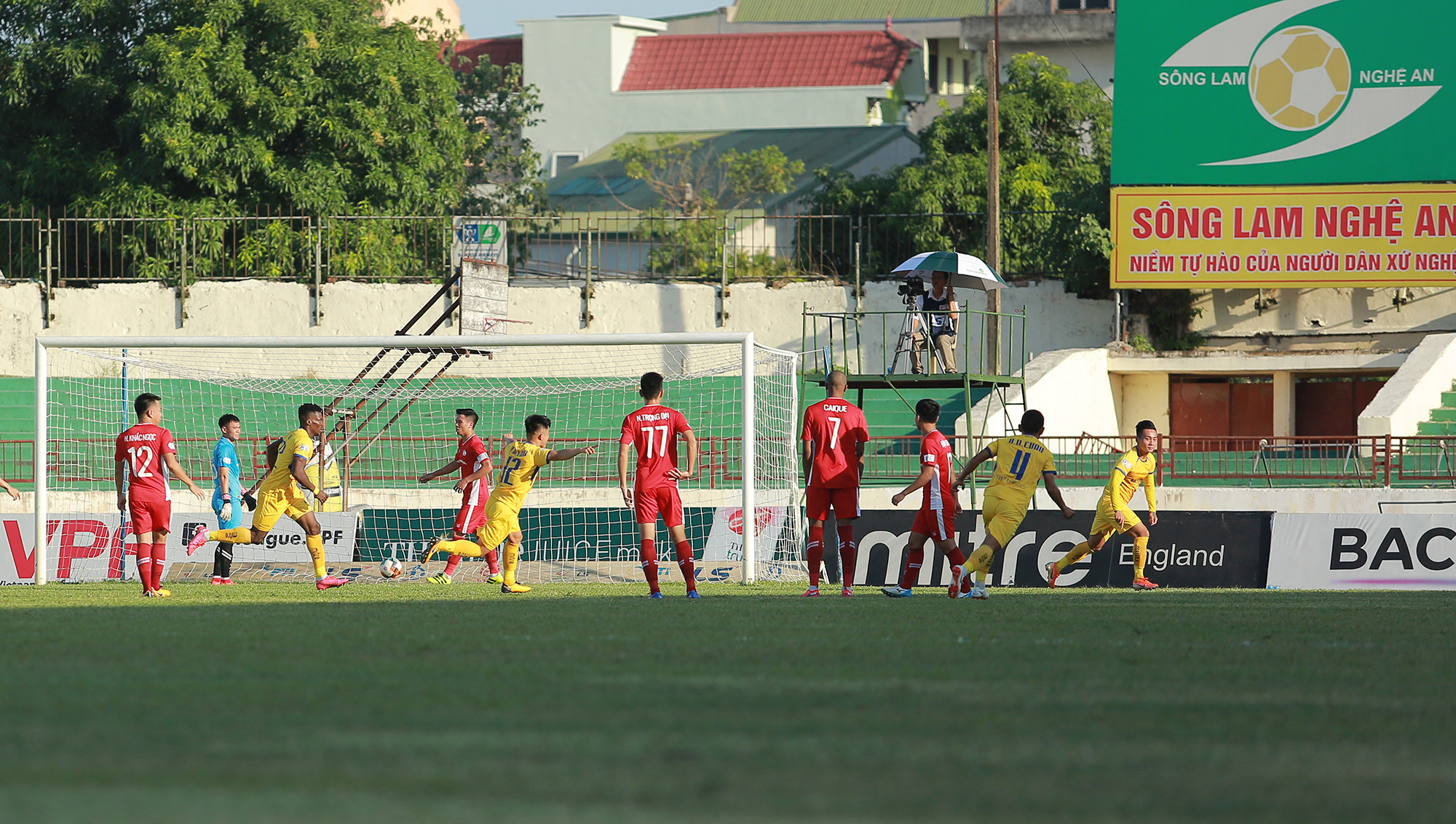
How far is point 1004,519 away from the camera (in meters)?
12.0

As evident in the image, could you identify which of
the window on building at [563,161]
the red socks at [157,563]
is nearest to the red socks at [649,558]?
the red socks at [157,563]

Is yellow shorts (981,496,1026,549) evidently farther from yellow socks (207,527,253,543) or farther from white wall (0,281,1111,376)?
white wall (0,281,1111,376)

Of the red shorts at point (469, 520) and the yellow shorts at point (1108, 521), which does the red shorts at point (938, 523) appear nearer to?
the yellow shorts at point (1108, 521)

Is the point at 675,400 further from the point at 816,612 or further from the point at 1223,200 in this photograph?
the point at 816,612

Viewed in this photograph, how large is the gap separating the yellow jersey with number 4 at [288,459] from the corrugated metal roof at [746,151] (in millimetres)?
33154

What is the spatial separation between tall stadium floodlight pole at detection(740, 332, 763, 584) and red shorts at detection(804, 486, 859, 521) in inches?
88.1

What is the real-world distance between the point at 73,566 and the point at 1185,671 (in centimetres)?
1325

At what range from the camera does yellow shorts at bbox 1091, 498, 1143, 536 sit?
14097mm

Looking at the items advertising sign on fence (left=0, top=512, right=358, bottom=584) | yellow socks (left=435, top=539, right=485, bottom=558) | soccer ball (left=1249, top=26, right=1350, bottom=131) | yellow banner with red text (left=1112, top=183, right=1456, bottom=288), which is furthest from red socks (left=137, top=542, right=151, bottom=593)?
soccer ball (left=1249, top=26, right=1350, bottom=131)

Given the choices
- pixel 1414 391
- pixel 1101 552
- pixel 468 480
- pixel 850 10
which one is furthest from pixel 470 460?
pixel 850 10

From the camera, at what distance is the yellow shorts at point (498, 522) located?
12586 millimetres

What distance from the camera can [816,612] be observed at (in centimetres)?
981

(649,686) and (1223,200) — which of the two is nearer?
(649,686)

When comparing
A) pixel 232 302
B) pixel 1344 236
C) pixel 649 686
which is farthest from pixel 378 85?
pixel 649 686
